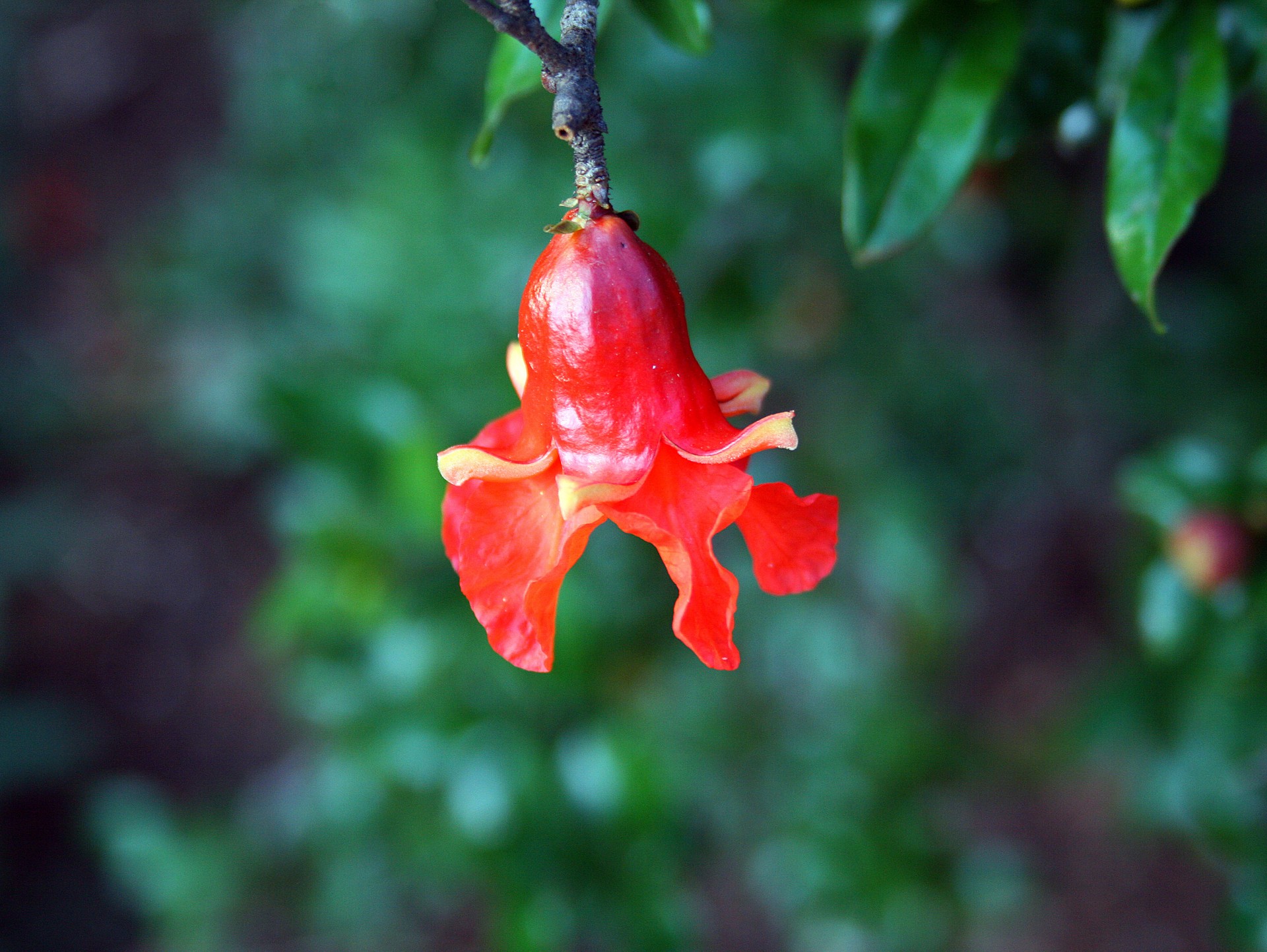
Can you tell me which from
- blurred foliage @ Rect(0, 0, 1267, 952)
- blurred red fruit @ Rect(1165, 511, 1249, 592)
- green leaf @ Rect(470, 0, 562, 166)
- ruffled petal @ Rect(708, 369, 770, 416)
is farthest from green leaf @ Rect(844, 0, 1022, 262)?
blurred red fruit @ Rect(1165, 511, 1249, 592)

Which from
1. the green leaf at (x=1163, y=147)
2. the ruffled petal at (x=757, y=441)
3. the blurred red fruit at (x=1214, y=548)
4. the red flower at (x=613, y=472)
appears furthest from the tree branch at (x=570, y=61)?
the blurred red fruit at (x=1214, y=548)

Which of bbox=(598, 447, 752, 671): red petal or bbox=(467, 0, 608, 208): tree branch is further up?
bbox=(467, 0, 608, 208): tree branch

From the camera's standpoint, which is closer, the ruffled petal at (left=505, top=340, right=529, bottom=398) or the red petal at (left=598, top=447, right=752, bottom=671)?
the red petal at (left=598, top=447, right=752, bottom=671)

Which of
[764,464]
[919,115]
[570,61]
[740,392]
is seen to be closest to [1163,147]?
[919,115]

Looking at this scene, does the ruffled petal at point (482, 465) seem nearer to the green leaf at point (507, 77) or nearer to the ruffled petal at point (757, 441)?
the ruffled petal at point (757, 441)

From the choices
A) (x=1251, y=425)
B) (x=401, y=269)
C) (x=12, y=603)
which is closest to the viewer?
(x=1251, y=425)

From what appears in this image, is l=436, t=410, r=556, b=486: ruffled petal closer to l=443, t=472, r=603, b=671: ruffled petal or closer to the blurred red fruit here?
l=443, t=472, r=603, b=671: ruffled petal

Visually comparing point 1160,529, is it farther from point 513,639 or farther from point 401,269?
point 401,269

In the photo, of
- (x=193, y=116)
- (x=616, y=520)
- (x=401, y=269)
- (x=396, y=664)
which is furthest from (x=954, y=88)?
(x=193, y=116)
